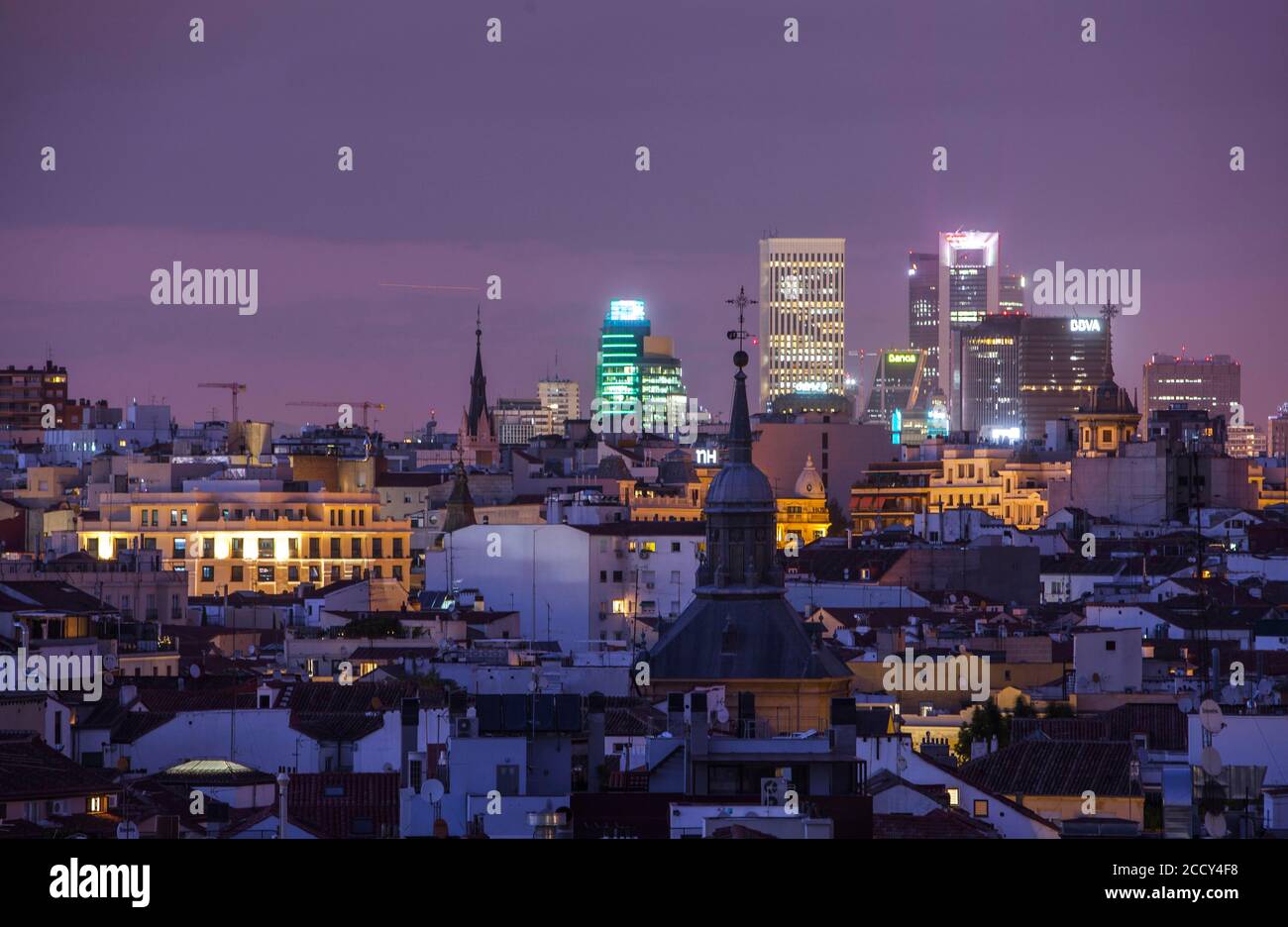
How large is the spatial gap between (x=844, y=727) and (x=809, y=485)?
84.5m

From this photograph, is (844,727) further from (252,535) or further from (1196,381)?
(1196,381)

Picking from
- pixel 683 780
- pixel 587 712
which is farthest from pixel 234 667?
pixel 683 780

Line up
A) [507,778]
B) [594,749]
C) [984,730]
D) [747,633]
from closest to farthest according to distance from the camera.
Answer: [507,778] → [594,749] → [984,730] → [747,633]

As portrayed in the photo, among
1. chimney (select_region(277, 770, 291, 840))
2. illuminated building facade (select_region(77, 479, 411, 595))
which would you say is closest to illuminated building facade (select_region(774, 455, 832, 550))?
illuminated building facade (select_region(77, 479, 411, 595))

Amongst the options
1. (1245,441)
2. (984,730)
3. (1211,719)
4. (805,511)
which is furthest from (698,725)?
(1245,441)

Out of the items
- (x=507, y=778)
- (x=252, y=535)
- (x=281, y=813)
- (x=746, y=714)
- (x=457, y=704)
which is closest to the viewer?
(x=281, y=813)

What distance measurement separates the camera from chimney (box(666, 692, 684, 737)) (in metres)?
21.5

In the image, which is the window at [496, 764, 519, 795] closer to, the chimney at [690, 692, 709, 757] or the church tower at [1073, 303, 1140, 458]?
the chimney at [690, 692, 709, 757]

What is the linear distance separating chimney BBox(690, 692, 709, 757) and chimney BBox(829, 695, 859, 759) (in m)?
0.93

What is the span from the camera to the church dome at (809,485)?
10494 centimetres

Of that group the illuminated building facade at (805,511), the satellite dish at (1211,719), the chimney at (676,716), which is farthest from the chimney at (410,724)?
the illuminated building facade at (805,511)

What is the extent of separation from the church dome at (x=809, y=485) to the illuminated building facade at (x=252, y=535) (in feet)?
107

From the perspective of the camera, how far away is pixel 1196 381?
124500mm
